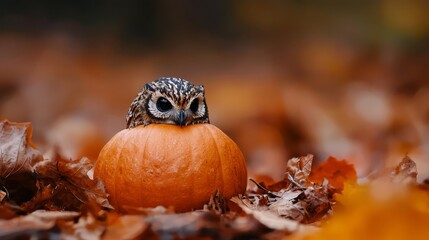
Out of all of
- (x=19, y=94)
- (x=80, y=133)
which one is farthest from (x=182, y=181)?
(x=19, y=94)

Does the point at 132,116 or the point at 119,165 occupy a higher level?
the point at 132,116

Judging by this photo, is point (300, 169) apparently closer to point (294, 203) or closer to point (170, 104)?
point (294, 203)

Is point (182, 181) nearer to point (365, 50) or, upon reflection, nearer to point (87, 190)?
point (87, 190)

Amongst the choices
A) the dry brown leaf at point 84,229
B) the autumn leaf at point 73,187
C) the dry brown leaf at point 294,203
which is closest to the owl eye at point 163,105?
the autumn leaf at point 73,187

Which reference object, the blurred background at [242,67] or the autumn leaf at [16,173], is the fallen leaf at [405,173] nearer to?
the autumn leaf at [16,173]

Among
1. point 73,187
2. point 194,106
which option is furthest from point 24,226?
point 194,106

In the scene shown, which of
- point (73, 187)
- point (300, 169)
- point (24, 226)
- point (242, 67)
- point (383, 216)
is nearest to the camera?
point (383, 216)

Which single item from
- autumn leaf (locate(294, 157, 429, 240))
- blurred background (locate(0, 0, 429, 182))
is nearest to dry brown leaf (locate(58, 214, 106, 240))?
autumn leaf (locate(294, 157, 429, 240))
